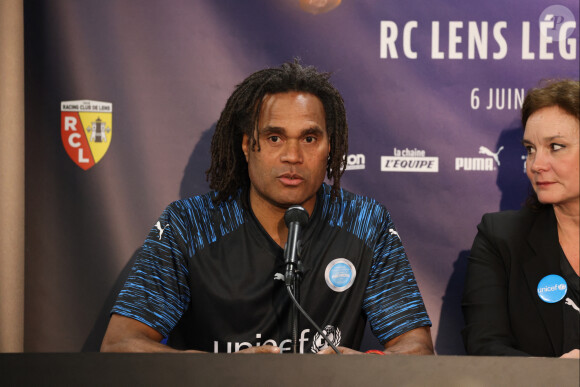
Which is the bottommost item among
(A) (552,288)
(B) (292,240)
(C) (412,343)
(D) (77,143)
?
(C) (412,343)

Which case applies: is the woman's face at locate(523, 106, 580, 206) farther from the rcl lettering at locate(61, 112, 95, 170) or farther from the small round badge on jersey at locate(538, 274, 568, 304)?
the rcl lettering at locate(61, 112, 95, 170)

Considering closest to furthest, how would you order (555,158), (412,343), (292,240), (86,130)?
1. (292,240)
2. (412,343)
3. (555,158)
4. (86,130)

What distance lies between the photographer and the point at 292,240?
169 centimetres

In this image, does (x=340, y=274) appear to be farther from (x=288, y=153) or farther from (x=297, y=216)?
(x=297, y=216)

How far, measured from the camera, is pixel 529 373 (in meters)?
1.13

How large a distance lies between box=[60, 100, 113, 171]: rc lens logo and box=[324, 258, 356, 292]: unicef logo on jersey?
3.83 feet

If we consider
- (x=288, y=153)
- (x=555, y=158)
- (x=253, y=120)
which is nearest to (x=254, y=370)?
(x=288, y=153)

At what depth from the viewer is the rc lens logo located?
2744 mm

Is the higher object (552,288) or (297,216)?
(297,216)

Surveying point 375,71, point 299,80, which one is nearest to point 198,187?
point 299,80

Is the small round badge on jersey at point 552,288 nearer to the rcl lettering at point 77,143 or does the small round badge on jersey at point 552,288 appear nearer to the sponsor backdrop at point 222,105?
the sponsor backdrop at point 222,105

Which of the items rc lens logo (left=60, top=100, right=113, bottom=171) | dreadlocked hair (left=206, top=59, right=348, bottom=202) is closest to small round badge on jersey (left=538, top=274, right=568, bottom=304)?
dreadlocked hair (left=206, top=59, right=348, bottom=202)

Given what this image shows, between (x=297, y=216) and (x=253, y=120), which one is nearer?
(x=297, y=216)

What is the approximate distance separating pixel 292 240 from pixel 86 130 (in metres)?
1.44
